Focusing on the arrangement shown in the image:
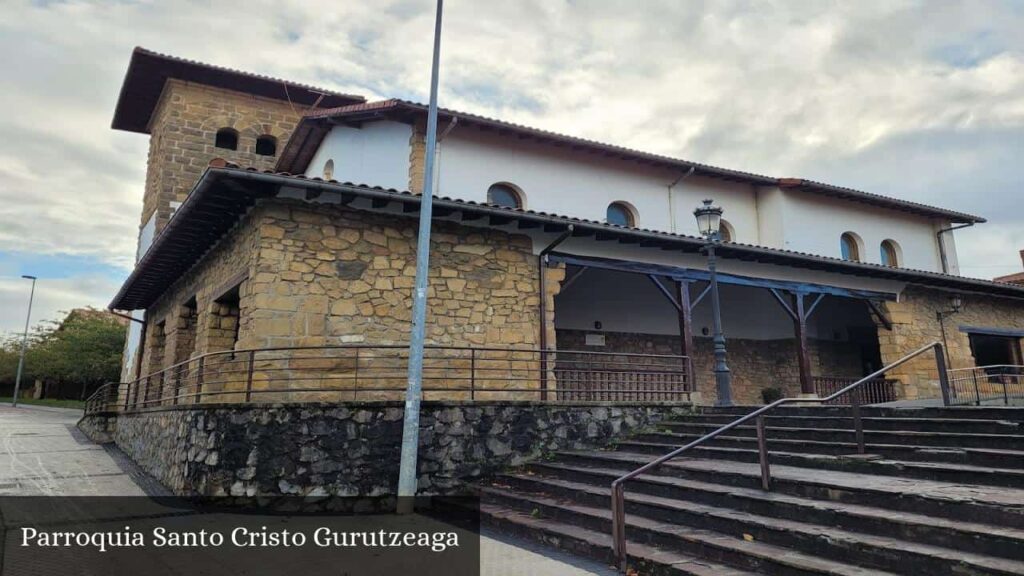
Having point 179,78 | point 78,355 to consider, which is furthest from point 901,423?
point 78,355

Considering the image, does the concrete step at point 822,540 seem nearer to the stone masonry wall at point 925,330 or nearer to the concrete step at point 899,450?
the concrete step at point 899,450

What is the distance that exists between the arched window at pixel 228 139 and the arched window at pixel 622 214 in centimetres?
1084

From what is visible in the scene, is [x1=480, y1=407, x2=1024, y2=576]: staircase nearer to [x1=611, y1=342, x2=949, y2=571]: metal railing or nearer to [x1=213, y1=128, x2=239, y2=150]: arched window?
[x1=611, y1=342, x2=949, y2=571]: metal railing

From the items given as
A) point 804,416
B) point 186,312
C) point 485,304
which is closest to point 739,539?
point 804,416

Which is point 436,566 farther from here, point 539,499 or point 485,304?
point 485,304

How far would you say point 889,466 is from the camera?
18.6ft

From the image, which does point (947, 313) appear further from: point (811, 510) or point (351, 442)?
point (351, 442)

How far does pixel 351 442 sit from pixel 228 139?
43.1 ft

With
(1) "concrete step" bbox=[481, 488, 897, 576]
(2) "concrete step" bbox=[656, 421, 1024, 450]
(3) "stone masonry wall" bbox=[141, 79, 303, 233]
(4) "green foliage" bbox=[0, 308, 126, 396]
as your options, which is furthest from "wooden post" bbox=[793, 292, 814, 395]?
(4) "green foliage" bbox=[0, 308, 126, 396]

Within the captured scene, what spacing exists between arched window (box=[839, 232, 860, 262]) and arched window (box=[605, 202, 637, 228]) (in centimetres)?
697

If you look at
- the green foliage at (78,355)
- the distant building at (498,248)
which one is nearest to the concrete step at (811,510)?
the distant building at (498,248)

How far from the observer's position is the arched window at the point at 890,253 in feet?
57.9

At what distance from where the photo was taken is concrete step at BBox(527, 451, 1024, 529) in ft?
14.0

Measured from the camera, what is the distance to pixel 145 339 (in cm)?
1630
